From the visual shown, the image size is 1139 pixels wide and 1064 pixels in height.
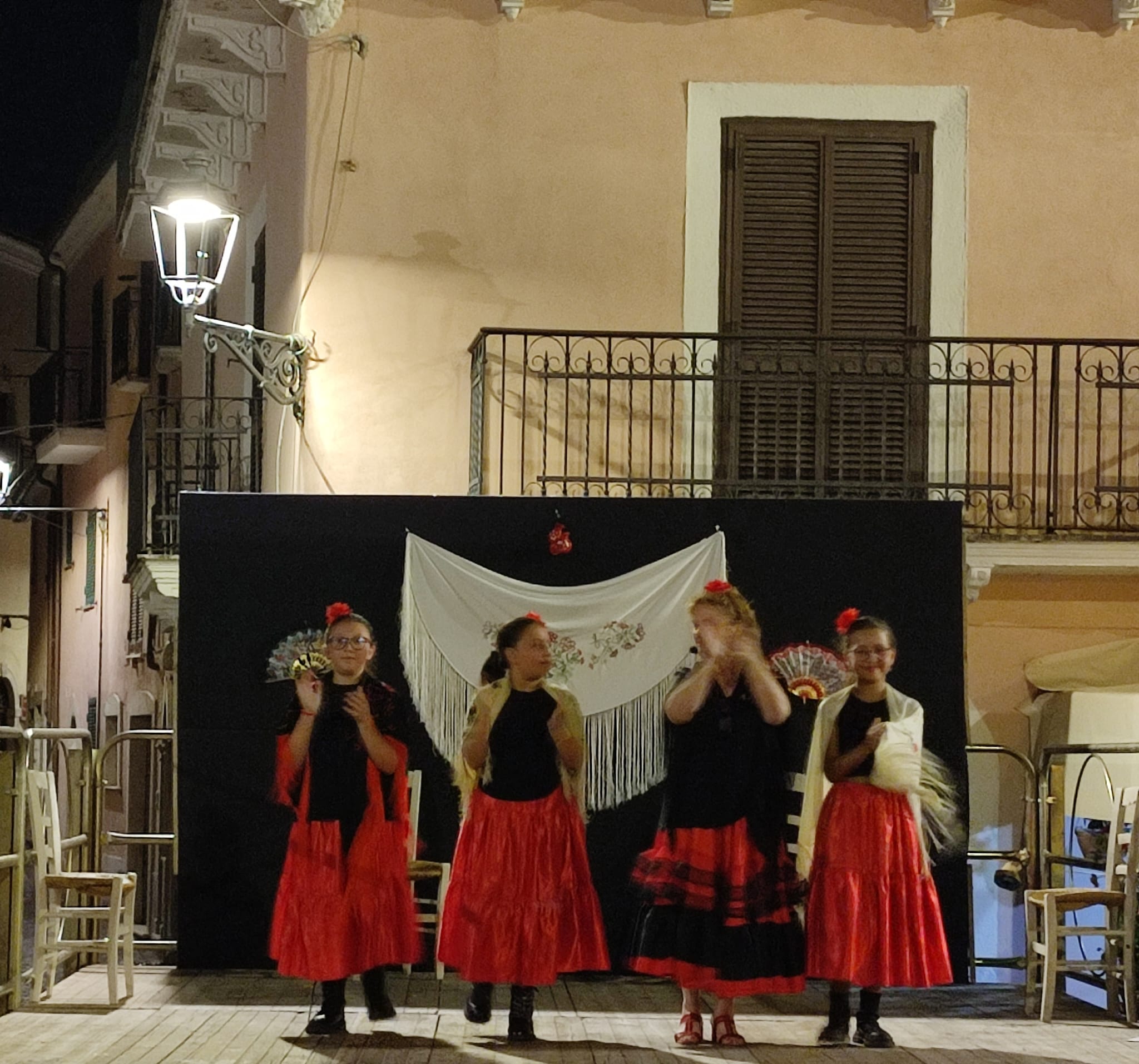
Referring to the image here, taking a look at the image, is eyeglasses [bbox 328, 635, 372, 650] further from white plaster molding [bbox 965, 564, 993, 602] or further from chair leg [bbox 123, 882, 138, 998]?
white plaster molding [bbox 965, 564, 993, 602]

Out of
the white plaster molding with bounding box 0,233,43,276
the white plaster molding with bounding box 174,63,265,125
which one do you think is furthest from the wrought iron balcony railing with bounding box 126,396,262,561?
the white plaster molding with bounding box 0,233,43,276

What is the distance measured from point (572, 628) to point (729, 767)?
1.95 meters

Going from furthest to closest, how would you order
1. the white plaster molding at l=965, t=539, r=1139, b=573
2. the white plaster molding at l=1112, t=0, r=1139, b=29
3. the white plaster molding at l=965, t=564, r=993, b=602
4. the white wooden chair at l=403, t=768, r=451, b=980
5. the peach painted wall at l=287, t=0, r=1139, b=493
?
the white plaster molding at l=1112, t=0, r=1139, b=29, the peach painted wall at l=287, t=0, r=1139, b=493, the white plaster molding at l=965, t=539, r=1139, b=573, the white plaster molding at l=965, t=564, r=993, b=602, the white wooden chair at l=403, t=768, r=451, b=980

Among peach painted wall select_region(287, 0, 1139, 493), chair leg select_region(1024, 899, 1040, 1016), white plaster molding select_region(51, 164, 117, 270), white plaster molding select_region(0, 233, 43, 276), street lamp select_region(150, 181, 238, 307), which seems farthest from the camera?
white plaster molding select_region(0, 233, 43, 276)

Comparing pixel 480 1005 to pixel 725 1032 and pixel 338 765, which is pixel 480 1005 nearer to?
pixel 725 1032

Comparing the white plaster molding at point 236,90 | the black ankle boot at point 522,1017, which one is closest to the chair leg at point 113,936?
the black ankle boot at point 522,1017

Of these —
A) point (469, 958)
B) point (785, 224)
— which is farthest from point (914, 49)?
point (469, 958)

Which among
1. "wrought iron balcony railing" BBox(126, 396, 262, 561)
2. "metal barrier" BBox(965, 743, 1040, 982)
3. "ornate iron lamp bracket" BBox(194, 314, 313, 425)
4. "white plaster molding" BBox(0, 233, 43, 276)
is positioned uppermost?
"white plaster molding" BBox(0, 233, 43, 276)

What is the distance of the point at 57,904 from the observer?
9062 mm

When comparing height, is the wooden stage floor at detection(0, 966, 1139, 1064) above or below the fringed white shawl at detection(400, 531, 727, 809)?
below

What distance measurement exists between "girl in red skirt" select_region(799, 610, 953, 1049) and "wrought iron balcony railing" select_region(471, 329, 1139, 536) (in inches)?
Result: 132

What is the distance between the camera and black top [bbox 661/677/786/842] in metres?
7.65

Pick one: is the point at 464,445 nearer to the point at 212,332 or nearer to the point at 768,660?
the point at 212,332

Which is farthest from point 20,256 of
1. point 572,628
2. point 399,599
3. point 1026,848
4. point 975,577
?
point 1026,848
